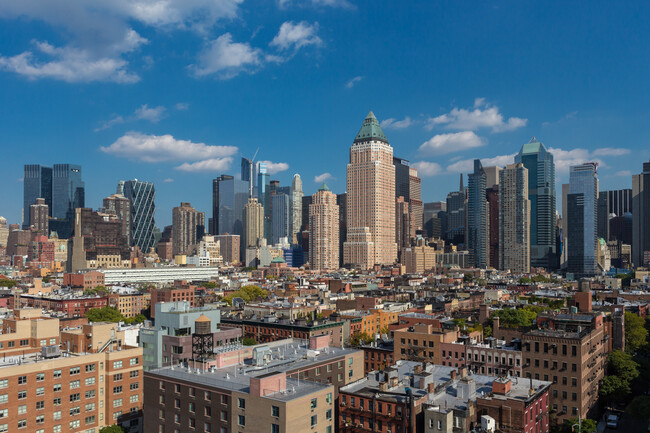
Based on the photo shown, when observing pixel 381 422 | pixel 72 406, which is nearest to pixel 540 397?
pixel 381 422

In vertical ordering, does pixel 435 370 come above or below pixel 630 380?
above

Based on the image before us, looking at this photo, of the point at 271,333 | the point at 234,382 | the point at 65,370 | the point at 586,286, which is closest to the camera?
the point at 234,382

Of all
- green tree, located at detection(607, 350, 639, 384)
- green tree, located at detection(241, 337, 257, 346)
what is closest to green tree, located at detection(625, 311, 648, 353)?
green tree, located at detection(607, 350, 639, 384)

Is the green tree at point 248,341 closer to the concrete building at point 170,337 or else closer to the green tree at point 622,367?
the concrete building at point 170,337

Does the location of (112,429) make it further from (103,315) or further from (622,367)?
(103,315)

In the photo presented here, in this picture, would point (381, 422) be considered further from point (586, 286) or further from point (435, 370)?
point (586, 286)

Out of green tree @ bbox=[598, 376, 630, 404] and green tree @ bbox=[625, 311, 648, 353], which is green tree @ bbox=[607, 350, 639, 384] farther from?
green tree @ bbox=[625, 311, 648, 353]
